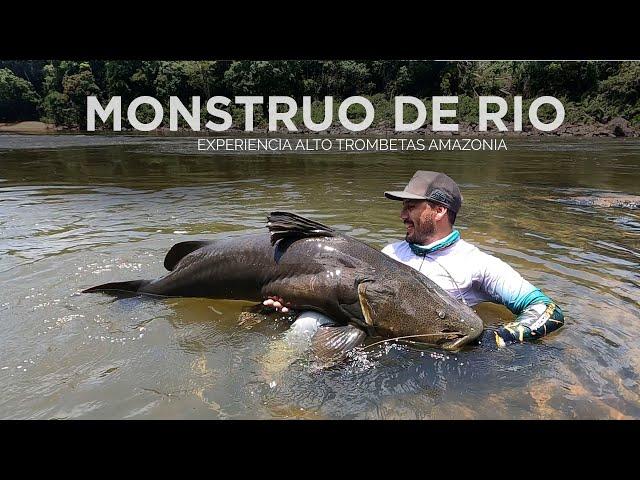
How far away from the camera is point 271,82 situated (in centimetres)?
5628

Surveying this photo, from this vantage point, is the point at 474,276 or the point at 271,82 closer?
the point at 474,276

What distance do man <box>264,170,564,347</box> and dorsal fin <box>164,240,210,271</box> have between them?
52.7 inches

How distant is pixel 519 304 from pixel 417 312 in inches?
31.5

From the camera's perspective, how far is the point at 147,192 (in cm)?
1188

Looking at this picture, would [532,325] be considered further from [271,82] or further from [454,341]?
[271,82]

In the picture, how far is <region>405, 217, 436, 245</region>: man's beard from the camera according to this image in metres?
4.08

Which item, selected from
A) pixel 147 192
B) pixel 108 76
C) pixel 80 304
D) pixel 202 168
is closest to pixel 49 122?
pixel 108 76

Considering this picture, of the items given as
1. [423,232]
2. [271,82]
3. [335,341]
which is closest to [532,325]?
[423,232]

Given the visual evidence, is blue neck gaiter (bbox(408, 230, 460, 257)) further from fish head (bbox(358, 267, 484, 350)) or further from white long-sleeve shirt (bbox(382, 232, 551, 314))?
fish head (bbox(358, 267, 484, 350))

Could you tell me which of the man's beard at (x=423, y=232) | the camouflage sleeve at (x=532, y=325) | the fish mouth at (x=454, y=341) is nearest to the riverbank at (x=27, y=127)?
the man's beard at (x=423, y=232)

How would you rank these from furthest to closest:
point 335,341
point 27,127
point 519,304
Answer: point 27,127 → point 519,304 → point 335,341

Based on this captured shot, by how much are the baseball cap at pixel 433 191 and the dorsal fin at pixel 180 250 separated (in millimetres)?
1895

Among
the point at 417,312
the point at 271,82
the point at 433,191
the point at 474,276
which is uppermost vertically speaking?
the point at 271,82
